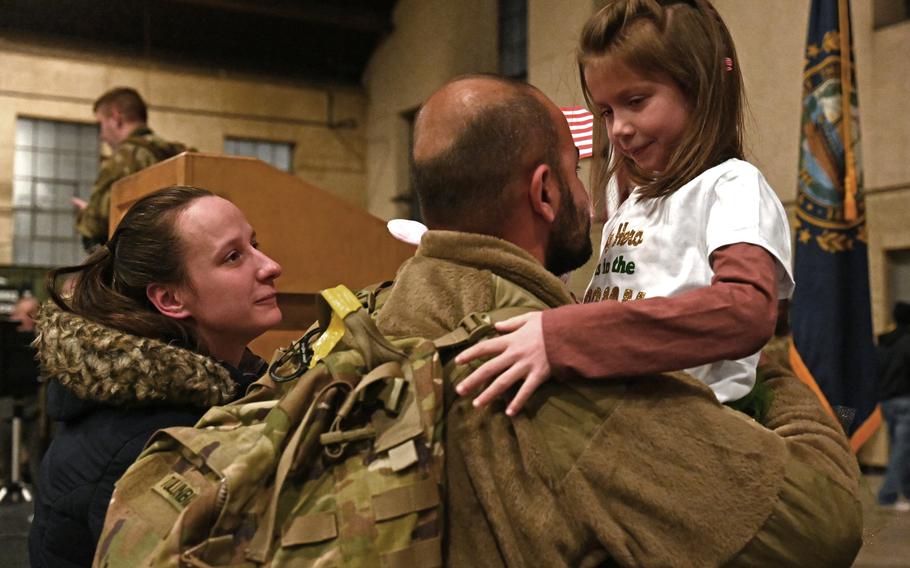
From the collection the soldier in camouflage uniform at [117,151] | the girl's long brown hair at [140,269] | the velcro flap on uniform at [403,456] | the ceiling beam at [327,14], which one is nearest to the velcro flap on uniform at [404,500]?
the velcro flap on uniform at [403,456]

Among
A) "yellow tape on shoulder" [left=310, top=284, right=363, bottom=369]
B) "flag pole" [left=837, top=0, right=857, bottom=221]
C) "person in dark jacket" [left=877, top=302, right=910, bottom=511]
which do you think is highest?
"flag pole" [left=837, top=0, right=857, bottom=221]

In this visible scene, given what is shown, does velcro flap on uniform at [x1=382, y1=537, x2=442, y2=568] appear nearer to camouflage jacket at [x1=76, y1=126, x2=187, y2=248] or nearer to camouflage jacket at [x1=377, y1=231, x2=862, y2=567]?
camouflage jacket at [x1=377, y1=231, x2=862, y2=567]

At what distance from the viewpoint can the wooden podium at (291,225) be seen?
Result: 2779 mm

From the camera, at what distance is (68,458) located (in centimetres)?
170

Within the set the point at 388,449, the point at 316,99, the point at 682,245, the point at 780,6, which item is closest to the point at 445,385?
the point at 388,449

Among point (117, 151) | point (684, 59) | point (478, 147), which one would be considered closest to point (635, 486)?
point (478, 147)

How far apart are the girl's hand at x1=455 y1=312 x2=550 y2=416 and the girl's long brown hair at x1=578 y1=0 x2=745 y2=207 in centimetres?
59

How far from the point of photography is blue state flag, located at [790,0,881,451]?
4375 millimetres

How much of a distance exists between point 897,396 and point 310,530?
672 cm

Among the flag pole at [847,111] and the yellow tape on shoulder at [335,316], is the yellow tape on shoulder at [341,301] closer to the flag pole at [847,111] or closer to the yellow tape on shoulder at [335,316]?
the yellow tape on shoulder at [335,316]

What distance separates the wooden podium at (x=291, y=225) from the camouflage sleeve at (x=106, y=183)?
122 centimetres

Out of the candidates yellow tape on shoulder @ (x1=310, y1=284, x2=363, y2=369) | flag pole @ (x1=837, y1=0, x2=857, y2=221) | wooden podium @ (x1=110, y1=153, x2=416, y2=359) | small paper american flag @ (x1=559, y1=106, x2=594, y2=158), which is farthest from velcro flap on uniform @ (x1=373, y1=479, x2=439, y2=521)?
flag pole @ (x1=837, y1=0, x2=857, y2=221)

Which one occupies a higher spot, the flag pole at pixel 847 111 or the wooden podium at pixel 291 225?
the flag pole at pixel 847 111

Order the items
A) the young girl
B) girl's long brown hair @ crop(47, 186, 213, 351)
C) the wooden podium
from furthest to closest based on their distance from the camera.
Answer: the wooden podium, girl's long brown hair @ crop(47, 186, 213, 351), the young girl
